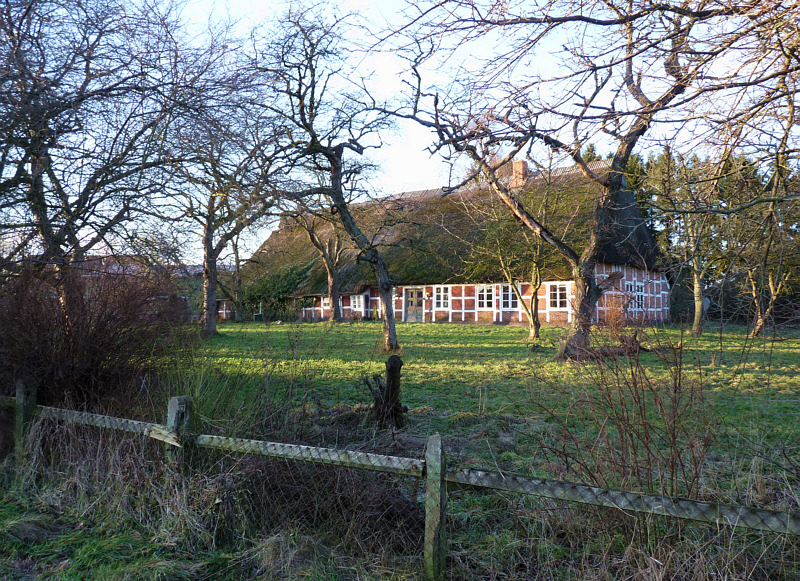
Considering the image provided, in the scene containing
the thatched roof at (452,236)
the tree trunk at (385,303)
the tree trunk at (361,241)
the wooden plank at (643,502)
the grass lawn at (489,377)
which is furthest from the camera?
the thatched roof at (452,236)

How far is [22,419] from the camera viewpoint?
Result: 438 cm

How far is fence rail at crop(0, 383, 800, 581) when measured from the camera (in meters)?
2.32

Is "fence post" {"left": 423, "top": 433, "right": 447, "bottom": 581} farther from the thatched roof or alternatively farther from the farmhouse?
the farmhouse

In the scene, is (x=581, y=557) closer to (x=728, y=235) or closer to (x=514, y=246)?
(x=728, y=235)

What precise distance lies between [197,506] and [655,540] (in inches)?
97.5

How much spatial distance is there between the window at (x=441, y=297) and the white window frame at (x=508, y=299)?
323 centimetres

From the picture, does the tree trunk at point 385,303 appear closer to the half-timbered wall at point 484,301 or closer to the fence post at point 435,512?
the fence post at point 435,512

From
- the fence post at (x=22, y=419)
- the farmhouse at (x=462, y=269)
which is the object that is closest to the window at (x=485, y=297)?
the farmhouse at (x=462, y=269)

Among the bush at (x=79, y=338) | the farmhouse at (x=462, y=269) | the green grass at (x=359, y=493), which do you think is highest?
the farmhouse at (x=462, y=269)

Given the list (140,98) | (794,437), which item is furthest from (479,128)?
(794,437)

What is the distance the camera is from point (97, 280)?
4953mm

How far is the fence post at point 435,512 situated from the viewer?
2.70 m

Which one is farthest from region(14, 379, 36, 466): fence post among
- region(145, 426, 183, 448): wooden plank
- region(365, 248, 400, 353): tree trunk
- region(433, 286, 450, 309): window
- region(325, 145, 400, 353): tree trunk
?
region(433, 286, 450, 309): window

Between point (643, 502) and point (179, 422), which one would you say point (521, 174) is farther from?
point (643, 502)
